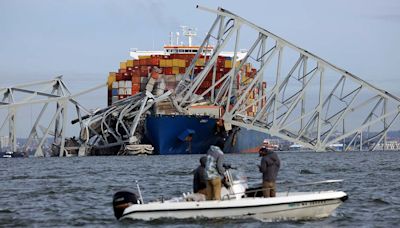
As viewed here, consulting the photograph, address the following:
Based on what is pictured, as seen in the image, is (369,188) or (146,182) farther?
(146,182)

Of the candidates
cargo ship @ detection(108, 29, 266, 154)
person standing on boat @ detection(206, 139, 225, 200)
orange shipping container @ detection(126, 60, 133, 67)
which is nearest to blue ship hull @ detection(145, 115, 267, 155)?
cargo ship @ detection(108, 29, 266, 154)

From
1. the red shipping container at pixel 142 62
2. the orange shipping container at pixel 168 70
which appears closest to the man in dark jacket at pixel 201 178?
the orange shipping container at pixel 168 70

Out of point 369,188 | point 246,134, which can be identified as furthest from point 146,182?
point 246,134

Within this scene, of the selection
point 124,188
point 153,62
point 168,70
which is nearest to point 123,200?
point 124,188

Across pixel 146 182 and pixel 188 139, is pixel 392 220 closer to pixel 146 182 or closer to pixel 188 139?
pixel 146 182

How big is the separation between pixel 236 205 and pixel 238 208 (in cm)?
9

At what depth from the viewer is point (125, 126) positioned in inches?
3915

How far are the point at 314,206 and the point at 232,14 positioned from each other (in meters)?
67.9

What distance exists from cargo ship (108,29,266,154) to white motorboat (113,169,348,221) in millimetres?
72523

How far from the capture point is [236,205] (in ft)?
73.9

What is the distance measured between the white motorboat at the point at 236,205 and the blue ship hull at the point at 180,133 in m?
72.5

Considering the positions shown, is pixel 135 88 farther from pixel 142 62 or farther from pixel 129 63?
pixel 129 63

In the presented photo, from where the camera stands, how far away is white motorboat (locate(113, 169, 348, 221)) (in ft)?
74.1

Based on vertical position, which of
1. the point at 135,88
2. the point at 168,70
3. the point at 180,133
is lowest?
the point at 180,133
